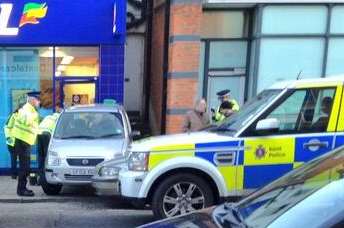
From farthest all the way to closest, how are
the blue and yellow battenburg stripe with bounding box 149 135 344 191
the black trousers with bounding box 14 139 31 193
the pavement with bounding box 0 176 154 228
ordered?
the black trousers with bounding box 14 139 31 193 < the pavement with bounding box 0 176 154 228 < the blue and yellow battenburg stripe with bounding box 149 135 344 191

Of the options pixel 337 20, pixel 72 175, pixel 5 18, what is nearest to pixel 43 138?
pixel 72 175

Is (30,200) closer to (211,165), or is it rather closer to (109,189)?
(109,189)

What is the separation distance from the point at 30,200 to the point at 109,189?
1979 mm

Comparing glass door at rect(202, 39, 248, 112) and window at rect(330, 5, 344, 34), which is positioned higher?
window at rect(330, 5, 344, 34)

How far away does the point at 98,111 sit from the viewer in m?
10.8

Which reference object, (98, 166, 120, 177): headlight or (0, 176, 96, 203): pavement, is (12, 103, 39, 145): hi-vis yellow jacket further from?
(98, 166, 120, 177): headlight

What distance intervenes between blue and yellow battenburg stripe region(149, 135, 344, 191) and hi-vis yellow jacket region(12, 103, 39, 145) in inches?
157

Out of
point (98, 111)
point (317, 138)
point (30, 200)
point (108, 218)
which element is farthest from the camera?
Answer: point (98, 111)

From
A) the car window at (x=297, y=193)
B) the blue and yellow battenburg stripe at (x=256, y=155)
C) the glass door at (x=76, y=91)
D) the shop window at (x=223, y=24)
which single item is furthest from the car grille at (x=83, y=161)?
the car window at (x=297, y=193)

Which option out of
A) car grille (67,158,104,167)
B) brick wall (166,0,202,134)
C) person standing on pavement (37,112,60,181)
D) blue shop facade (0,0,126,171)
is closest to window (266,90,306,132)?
car grille (67,158,104,167)

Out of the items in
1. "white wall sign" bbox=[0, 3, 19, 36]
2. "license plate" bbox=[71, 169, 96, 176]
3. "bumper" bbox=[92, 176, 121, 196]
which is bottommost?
"license plate" bbox=[71, 169, 96, 176]

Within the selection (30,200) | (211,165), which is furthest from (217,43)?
(211,165)

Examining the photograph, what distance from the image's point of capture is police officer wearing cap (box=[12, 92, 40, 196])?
32.9 ft

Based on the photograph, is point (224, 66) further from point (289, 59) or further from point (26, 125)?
point (26, 125)
